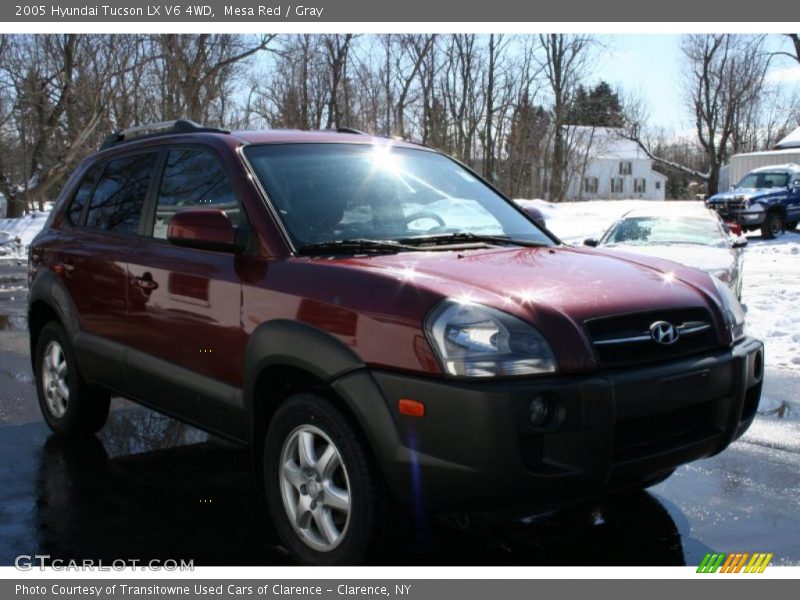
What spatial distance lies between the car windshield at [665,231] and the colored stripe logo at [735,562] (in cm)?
815

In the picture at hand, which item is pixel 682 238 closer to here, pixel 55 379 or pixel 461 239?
pixel 461 239

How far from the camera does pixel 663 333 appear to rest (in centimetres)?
333

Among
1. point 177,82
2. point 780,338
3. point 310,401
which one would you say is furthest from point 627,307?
point 177,82

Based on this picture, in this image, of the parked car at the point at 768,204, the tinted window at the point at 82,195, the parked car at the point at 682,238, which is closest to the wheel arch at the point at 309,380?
the tinted window at the point at 82,195

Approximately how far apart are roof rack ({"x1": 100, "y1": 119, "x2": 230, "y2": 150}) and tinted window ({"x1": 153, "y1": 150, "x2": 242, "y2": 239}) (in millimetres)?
194

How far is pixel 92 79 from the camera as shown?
33062mm

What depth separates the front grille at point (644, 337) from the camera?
317cm

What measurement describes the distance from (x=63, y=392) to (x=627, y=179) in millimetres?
85802

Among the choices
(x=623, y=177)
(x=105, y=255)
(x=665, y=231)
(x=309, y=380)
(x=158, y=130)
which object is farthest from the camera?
(x=623, y=177)

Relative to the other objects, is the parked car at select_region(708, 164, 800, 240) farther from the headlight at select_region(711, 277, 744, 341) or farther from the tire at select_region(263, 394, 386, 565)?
the tire at select_region(263, 394, 386, 565)

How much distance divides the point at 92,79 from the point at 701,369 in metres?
33.6

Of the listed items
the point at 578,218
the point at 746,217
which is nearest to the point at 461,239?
the point at 746,217

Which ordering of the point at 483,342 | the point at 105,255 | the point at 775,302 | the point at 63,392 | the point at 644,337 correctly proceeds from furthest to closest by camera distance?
1. the point at 775,302
2. the point at 63,392
3. the point at 105,255
4. the point at 644,337
5. the point at 483,342

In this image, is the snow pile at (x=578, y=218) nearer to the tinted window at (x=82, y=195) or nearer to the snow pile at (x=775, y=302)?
the snow pile at (x=775, y=302)
